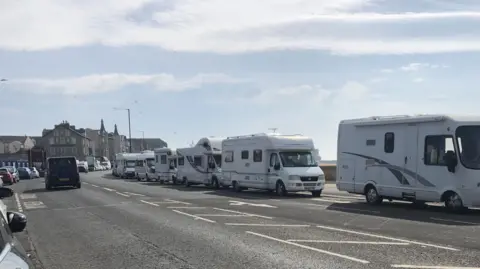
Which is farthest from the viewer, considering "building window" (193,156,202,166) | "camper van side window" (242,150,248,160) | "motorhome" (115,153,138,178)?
"motorhome" (115,153,138,178)

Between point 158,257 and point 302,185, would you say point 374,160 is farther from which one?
point 158,257

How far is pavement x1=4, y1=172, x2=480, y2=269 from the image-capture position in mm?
9867

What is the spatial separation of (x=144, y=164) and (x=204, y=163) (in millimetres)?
20047

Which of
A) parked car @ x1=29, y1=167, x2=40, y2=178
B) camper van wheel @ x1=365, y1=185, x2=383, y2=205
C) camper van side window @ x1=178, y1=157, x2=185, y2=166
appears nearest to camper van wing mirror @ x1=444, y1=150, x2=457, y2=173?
camper van wheel @ x1=365, y1=185, x2=383, y2=205

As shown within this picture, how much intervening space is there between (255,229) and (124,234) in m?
3.11

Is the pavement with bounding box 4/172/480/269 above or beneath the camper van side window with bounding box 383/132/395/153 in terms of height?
beneath

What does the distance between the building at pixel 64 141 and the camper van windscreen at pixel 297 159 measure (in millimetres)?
131554

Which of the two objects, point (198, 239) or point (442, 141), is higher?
point (442, 141)

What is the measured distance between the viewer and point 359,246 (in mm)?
11070

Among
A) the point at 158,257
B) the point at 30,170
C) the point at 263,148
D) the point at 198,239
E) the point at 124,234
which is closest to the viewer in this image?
the point at 158,257

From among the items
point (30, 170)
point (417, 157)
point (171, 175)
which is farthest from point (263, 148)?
point (30, 170)

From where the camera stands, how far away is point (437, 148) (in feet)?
60.6

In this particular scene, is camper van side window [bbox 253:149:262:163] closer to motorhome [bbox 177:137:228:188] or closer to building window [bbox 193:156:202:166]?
motorhome [bbox 177:137:228:188]

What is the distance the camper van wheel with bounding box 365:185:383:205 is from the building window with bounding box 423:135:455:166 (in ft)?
9.24
